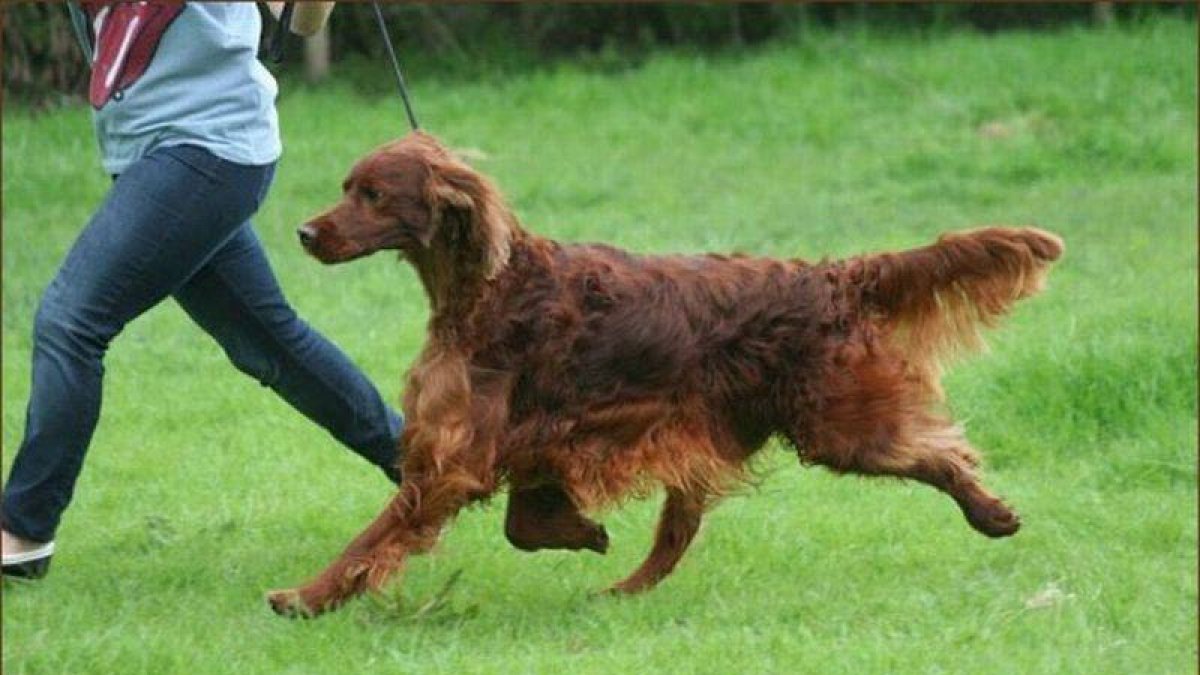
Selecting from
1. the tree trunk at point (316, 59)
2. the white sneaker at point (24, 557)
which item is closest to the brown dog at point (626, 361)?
the white sneaker at point (24, 557)

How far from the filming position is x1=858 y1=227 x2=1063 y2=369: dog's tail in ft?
17.9

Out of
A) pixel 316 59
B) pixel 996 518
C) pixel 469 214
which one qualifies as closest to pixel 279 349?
pixel 469 214

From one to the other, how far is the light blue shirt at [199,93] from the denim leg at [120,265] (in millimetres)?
46

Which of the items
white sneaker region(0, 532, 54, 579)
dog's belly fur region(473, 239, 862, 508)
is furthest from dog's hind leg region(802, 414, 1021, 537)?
white sneaker region(0, 532, 54, 579)

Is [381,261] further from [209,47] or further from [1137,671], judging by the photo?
[1137,671]

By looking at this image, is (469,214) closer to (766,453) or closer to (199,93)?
(199,93)

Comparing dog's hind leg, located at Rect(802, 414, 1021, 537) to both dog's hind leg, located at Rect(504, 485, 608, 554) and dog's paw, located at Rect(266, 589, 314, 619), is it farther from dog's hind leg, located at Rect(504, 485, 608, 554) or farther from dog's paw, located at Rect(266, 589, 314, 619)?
dog's paw, located at Rect(266, 589, 314, 619)

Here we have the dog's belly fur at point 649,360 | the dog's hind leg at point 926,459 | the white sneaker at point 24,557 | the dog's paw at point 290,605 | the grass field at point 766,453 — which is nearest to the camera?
the grass field at point 766,453

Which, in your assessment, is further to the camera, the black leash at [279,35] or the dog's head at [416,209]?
the black leash at [279,35]

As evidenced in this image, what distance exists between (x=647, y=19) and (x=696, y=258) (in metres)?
9.18

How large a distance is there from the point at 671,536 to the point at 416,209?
106 centimetres

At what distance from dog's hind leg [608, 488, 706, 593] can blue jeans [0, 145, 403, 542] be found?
0.90 m

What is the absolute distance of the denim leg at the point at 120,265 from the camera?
5.09 meters

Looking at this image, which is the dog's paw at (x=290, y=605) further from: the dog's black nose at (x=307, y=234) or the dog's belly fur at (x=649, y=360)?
the dog's black nose at (x=307, y=234)
